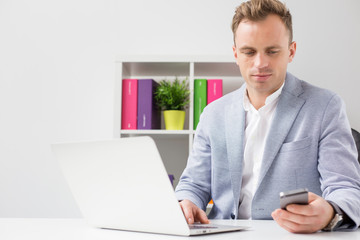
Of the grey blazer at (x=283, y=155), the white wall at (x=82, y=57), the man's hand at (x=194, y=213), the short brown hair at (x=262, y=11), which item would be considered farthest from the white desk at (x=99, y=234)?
the white wall at (x=82, y=57)

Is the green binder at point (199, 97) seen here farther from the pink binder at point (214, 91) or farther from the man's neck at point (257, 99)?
the man's neck at point (257, 99)

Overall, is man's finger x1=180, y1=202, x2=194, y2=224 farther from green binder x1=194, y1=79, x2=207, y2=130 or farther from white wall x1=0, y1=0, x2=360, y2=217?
white wall x1=0, y1=0, x2=360, y2=217

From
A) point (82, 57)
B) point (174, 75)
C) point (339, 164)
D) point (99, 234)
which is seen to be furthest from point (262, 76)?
point (82, 57)

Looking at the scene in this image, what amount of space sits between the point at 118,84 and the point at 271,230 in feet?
4.99

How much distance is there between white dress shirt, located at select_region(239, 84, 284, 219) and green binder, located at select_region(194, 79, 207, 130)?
0.71 m

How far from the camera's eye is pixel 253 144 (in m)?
1.58

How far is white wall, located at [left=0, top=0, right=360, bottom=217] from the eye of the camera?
2656 mm

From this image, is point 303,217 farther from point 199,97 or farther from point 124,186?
point 199,97

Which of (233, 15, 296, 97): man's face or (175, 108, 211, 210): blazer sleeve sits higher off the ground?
(233, 15, 296, 97): man's face

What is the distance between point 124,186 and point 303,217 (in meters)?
0.39

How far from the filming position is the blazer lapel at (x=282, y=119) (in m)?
1.45

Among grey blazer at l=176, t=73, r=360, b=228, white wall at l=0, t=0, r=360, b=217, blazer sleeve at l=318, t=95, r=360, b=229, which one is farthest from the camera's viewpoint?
white wall at l=0, t=0, r=360, b=217

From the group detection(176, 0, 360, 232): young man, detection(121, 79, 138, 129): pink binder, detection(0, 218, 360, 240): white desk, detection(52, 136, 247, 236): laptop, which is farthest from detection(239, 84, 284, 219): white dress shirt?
detection(121, 79, 138, 129): pink binder

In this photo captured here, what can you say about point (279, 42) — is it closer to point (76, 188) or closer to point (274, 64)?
point (274, 64)
